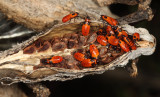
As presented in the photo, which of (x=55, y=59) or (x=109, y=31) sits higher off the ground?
(x=109, y=31)

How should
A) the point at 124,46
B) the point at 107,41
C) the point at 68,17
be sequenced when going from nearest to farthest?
1. the point at 124,46
2. the point at 107,41
3. the point at 68,17

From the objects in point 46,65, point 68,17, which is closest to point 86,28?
point 68,17

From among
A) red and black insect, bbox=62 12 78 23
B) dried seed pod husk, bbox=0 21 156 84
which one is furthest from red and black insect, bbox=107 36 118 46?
red and black insect, bbox=62 12 78 23

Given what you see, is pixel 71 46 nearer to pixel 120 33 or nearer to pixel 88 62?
pixel 88 62

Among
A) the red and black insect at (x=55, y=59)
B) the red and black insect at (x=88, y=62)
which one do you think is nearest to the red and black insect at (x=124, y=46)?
the red and black insect at (x=88, y=62)

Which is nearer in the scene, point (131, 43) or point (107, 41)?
point (131, 43)

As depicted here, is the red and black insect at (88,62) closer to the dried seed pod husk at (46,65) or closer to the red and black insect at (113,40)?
the dried seed pod husk at (46,65)

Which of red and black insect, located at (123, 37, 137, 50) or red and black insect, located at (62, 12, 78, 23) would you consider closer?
red and black insect, located at (123, 37, 137, 50)

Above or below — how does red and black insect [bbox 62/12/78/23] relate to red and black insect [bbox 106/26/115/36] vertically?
above

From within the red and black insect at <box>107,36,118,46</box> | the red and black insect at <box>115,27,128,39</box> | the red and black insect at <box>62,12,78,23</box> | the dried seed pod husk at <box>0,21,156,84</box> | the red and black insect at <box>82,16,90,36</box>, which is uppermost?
the red and black insect at <box>62,12,78,23</box>

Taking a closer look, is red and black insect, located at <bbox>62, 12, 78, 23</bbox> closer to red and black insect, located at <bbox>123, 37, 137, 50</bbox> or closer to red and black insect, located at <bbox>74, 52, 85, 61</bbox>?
red and black insect, located at <bbox>74, 52, 85, 61</bbox>

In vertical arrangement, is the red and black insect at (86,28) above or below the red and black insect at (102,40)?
above
